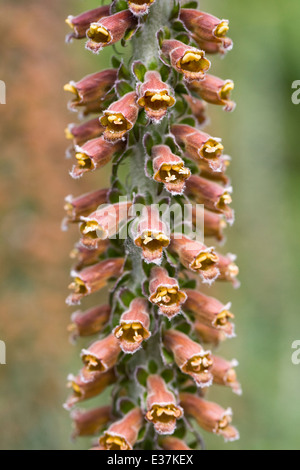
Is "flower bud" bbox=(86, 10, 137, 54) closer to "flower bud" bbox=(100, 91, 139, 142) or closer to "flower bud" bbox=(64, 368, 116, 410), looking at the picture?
"flower bud" bbox=(100, 91, 139, 142)

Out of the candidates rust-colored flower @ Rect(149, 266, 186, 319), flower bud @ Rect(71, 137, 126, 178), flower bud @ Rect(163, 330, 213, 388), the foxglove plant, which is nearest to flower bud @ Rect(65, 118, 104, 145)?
the foxglove plant

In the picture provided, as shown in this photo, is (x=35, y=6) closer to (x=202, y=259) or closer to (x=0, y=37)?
(x=0, y=37)

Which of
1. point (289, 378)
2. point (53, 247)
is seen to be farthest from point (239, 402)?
point (53, 247)

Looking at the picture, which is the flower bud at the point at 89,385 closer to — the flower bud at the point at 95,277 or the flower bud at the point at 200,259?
the flower bud at the point at 95,277

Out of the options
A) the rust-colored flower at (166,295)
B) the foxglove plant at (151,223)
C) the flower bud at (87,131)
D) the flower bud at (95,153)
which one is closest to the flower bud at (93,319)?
the foxglove plant at (151,223)

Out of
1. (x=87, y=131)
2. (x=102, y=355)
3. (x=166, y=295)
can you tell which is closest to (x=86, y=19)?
(x=87, y=131)
